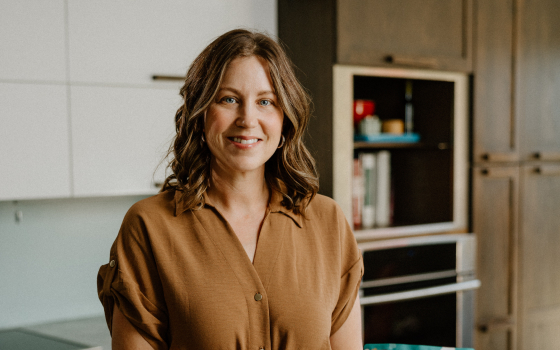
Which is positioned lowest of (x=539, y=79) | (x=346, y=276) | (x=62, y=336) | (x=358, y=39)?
(x=62, y=336)

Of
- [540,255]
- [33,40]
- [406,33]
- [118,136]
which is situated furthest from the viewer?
[540,255]

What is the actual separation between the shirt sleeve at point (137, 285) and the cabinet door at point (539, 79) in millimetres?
1970

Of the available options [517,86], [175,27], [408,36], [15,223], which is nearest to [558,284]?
[517,86]

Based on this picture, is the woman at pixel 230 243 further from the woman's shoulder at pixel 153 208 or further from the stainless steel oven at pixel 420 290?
the stainless steel oven at pixel 420 290

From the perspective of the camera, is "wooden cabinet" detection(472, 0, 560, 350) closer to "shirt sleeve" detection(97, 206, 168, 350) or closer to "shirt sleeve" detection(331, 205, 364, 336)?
"shirt sleeve" detection(331, 205, 364, 336)

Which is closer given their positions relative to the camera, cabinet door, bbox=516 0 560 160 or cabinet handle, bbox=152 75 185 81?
cabinet handle, bbox=152 75 185 81

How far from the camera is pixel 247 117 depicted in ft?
3.46

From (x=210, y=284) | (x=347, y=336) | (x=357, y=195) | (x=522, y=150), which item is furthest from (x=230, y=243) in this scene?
(x=522, y=150)

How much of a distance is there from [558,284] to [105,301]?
2.31 metres

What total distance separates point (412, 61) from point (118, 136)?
116 centimetres

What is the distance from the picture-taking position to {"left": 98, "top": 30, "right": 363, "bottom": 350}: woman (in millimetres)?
1029

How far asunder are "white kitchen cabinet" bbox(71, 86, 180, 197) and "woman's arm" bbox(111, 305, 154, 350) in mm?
812

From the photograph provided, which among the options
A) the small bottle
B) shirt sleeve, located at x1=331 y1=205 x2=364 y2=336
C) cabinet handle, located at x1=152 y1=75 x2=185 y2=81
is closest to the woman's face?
shirt sleeve, located at x1=331 y1=205 x2=364 y2=336

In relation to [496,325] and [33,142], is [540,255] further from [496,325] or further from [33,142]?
[33,142]
